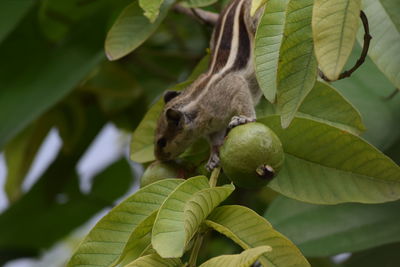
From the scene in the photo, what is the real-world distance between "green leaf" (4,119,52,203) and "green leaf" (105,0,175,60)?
2.17ft

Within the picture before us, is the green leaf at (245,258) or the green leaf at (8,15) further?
the green leaf at (8,15)

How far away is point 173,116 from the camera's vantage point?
1.22 meters

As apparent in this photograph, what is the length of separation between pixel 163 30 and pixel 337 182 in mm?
1139

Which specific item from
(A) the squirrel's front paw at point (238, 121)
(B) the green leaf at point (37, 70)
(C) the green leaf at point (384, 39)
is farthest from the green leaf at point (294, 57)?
(B) the green leaf at point (37, 70)

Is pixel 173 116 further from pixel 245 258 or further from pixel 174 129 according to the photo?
pixel 245 258

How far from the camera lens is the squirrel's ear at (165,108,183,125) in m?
1.21

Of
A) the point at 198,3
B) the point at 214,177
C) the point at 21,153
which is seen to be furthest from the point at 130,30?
the point at 21,153

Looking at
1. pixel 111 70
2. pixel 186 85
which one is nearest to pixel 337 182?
pixel 186 85

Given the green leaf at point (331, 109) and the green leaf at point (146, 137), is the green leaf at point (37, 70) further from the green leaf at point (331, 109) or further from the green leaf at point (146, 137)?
the green leaf at point (331, 109)

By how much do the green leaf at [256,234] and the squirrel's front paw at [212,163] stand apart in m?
0.16

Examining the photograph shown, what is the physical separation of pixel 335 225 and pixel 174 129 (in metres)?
0.32

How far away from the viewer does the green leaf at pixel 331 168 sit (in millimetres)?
990

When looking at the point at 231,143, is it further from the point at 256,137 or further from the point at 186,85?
the point at 186,85

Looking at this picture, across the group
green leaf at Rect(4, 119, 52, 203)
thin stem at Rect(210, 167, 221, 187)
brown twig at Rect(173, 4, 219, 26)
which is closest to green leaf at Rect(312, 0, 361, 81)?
thin stem at Rect(210, 167, 221, 187)
